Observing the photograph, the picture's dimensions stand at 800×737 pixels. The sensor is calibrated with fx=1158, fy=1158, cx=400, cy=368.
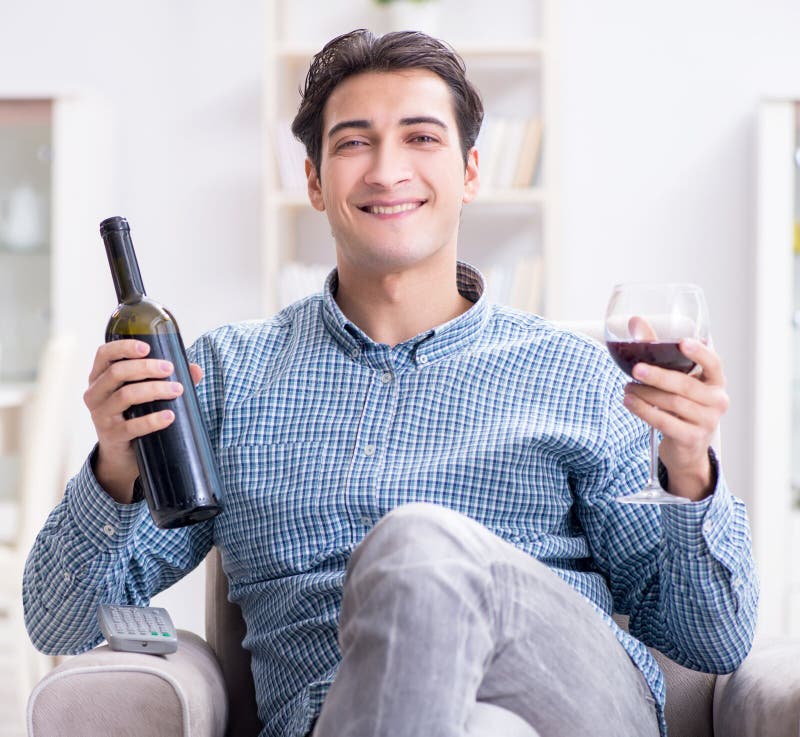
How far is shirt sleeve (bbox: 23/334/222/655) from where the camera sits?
142cm

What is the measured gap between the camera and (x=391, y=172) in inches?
63.2

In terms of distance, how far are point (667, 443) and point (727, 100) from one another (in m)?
2.67

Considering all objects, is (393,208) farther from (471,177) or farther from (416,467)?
(416,467)

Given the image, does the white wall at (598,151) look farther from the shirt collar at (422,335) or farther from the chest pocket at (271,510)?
the chest pocket at (271,510)

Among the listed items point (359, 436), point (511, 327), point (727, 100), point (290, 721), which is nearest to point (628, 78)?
point (727, 100)

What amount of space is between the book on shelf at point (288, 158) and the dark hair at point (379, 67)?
1678mm

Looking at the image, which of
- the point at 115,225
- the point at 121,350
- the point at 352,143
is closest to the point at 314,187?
the point at 352,143

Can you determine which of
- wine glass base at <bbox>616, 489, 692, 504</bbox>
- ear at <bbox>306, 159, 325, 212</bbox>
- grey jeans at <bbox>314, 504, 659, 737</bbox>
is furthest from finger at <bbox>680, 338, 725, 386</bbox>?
ear at <bbox>306, 159, 325, 212</bbox>

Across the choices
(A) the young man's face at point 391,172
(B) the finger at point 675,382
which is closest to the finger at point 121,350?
(A) the young man's face at point 391,172

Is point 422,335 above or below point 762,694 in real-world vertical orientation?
above

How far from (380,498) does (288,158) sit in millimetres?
2131

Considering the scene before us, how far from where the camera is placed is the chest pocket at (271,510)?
4.90ft

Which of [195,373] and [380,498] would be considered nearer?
[195,373]

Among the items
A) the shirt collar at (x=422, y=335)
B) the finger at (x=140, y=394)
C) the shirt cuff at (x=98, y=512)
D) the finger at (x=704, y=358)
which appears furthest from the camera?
the shirt collar at (x=422, y=335)
